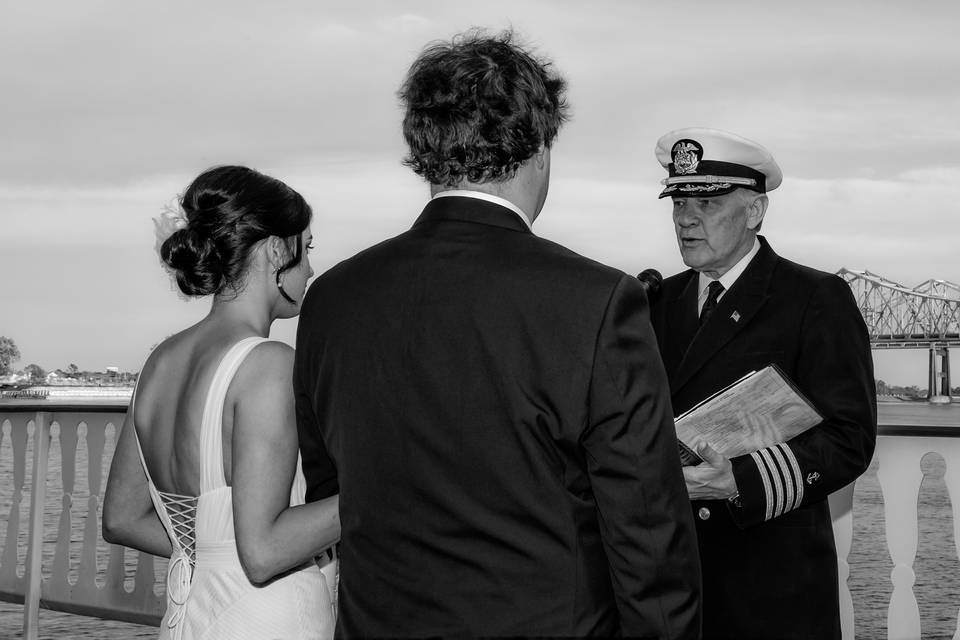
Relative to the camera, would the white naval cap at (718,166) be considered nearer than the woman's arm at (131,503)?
No

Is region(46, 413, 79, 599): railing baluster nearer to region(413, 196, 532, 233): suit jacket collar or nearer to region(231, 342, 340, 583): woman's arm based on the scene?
region(231, 342, 340, 583): woman's arm

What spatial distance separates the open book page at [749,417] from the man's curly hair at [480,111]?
2.67 feet

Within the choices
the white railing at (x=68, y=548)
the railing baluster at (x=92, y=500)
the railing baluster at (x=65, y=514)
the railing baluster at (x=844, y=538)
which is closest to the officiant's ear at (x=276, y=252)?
the railing baluster at (x=844, y=538)

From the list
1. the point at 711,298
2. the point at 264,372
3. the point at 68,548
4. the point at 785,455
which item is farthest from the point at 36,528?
the point at 785,455

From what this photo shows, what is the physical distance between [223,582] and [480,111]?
110 cm

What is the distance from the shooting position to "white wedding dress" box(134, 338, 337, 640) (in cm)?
196

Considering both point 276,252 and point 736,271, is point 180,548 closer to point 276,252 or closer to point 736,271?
point 276,252

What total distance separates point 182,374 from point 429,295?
31.5 inches

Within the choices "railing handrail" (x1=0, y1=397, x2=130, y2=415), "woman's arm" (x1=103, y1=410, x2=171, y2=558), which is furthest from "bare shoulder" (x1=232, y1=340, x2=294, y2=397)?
"railing handrail" (x1=0, y1=397, x2=130, y2=415)

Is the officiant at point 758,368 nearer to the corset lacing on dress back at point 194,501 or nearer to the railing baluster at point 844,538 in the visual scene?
the corset lacing on dress back at point 194,501

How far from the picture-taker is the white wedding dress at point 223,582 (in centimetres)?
196

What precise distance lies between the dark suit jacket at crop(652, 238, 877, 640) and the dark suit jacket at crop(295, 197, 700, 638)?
33.7 inches

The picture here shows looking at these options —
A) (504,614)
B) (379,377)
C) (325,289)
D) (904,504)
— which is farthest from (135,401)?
A: (904,504)

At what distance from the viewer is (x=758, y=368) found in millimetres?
2355
